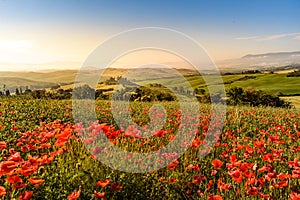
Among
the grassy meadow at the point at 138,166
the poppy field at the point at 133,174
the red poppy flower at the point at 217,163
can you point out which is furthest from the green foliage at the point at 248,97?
the red poppy flower at the point at 217,163

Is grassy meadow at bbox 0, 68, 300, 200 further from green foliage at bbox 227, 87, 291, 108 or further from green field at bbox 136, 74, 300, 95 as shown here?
green field at bbox 136, 74, 300, 95

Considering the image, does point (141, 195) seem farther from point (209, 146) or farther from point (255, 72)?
point (255, 72)

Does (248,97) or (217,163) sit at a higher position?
(217,163)

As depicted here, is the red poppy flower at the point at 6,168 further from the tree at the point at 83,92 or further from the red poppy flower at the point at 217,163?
the tree at the point at 83,92

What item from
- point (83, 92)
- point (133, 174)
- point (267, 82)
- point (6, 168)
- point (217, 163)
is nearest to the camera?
point (6, 168)

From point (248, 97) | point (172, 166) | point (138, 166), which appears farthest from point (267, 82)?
point (138, 166)

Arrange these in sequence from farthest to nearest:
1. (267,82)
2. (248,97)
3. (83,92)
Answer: (267,82) < (248,97) < (83,92)

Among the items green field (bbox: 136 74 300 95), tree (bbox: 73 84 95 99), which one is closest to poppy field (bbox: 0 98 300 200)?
tree (bbox: 73 84 95 99)

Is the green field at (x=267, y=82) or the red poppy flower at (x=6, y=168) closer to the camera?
the red poppy flower at (x=6, y=168)

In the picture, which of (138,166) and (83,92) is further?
(83,92)

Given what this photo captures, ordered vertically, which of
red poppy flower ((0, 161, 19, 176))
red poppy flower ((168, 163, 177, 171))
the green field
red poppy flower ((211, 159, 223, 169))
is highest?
red poppy flower ((0, 161, 19, 176))

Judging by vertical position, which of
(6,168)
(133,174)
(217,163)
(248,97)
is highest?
(6,168)

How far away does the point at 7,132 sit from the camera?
20.9 feet

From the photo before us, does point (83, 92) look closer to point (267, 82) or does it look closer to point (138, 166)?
point (138, 166)
